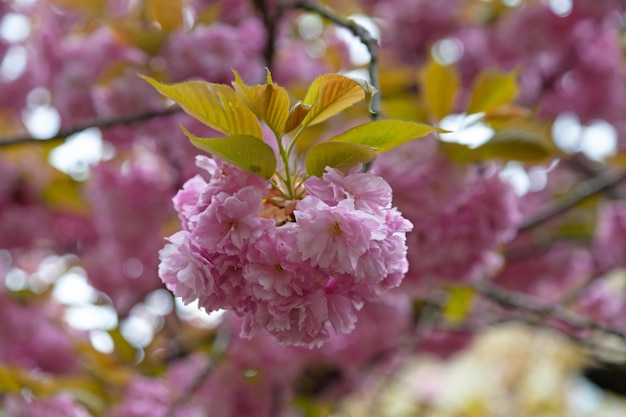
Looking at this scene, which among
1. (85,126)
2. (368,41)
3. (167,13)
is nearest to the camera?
(368,41)

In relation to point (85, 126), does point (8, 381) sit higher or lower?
lower

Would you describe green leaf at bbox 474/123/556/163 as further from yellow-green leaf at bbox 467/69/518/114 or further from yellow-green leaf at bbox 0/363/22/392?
yellow-green leaf at bbox 0/363/22/392

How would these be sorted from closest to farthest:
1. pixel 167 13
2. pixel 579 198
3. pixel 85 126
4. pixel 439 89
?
Result: pixel 85 126 < pixel 439 89 < pixel 167 13 < pixel 579 198

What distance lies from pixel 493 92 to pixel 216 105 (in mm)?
476

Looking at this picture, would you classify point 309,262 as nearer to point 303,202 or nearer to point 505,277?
point 303,202

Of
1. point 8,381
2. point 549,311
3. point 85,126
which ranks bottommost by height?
point 8,381

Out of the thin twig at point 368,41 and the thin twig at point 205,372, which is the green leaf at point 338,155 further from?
the thin twig at point 205,372

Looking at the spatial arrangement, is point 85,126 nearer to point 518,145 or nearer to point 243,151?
point 243,151

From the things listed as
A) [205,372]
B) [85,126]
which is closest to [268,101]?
[85,126]

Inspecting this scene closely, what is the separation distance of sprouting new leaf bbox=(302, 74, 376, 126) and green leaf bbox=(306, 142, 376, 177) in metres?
0.03

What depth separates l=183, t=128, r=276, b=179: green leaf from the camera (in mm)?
414

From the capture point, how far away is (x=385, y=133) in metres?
0.44

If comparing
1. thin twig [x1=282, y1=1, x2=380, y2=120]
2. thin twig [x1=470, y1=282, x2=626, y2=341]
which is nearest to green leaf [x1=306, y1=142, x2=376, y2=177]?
thin twig [x1=282, y1=1, x2=380, y2=120]

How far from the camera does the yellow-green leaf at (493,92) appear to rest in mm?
787
